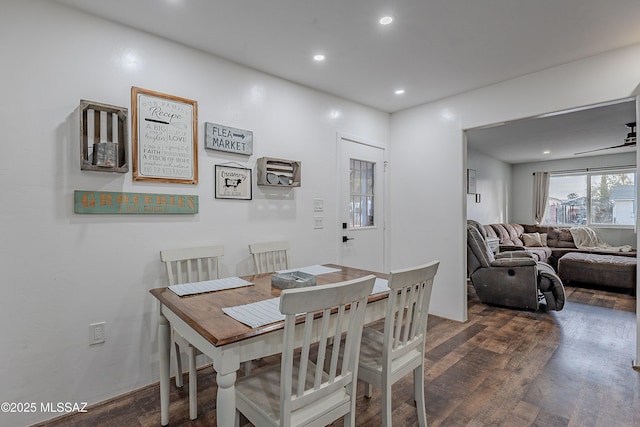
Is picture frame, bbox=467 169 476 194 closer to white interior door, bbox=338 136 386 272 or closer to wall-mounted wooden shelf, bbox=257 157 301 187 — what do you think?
white interior door, bbox=338 136 386 272

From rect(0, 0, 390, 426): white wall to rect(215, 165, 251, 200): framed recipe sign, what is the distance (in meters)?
0.06

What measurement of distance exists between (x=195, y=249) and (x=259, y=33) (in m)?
1.67

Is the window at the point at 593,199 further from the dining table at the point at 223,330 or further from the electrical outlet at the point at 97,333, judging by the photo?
the electrical outlet at the point at 97,333

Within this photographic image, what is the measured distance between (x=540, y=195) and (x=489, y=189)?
1618 mm

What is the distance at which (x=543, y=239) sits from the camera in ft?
21.8

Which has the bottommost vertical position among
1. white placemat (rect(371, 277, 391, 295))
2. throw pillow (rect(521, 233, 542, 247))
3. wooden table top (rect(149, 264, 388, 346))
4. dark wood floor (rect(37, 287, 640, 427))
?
dark wood floor (rect(37, 287, 640, 427))

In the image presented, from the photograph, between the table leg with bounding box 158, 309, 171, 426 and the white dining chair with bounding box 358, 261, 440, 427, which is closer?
the white dining chair with bounding box 358, 261, 440, 427

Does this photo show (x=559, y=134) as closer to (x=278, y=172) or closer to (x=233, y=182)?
(x=278, y=172)

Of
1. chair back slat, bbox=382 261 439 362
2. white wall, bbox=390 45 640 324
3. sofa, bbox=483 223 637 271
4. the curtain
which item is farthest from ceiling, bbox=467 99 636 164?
chair back slat, bbox=382 261 439 362

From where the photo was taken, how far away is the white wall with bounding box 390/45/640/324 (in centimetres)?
263

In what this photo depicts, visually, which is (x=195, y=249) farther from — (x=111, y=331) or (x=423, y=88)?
(x=423, y=88)

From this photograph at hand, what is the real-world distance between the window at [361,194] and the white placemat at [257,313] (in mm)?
2215

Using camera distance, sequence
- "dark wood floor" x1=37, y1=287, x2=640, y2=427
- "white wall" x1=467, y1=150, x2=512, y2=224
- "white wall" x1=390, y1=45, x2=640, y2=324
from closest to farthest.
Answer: "dark wood floor" x1=37, y1=287, x2=640, y2=427
"white wall" x1=390, y1=45, x2=640, y2=324
"white wall" x1=467, y1=150, x2=512, y2=224

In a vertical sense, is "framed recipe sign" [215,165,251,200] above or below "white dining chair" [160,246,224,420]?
above
